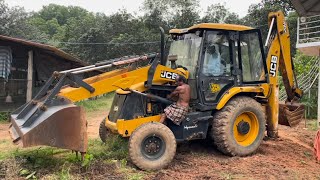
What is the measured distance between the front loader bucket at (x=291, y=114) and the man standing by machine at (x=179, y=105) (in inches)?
116

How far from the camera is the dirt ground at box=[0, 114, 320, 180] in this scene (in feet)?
20.6

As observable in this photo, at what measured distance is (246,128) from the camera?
25.5 ft

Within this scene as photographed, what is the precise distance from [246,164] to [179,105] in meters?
1.62

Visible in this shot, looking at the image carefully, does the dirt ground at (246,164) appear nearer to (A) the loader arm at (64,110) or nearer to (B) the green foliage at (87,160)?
(B) the green foliage at (87,160)

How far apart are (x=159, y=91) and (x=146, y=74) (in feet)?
1.85

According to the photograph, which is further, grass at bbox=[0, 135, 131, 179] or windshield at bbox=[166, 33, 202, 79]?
windshield at bbox=[166, 33, 202, 79]

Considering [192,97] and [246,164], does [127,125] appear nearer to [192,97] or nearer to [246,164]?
[192,97]

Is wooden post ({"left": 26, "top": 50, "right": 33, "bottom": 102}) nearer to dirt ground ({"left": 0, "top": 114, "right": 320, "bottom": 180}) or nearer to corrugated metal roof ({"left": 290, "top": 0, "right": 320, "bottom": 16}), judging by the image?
dirt ground ({"left": 0, "top": 114, "right": 320, "bottom": 180})

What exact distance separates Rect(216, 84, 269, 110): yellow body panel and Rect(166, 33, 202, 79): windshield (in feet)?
2.42

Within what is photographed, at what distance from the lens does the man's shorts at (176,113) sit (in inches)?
Result: 277

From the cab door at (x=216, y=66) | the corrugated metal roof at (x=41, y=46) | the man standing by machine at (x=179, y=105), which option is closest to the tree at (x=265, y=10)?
the corrugated metal roof at (x=41, y=46)

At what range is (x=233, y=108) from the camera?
7488 mm

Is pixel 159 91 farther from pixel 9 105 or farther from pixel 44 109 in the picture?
pixel 9 105

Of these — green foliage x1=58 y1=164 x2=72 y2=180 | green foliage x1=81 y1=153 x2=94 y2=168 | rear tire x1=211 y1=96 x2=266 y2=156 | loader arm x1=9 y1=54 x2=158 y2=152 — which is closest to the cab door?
rear tire x1=211 y1=96 x2=266 y2=156
